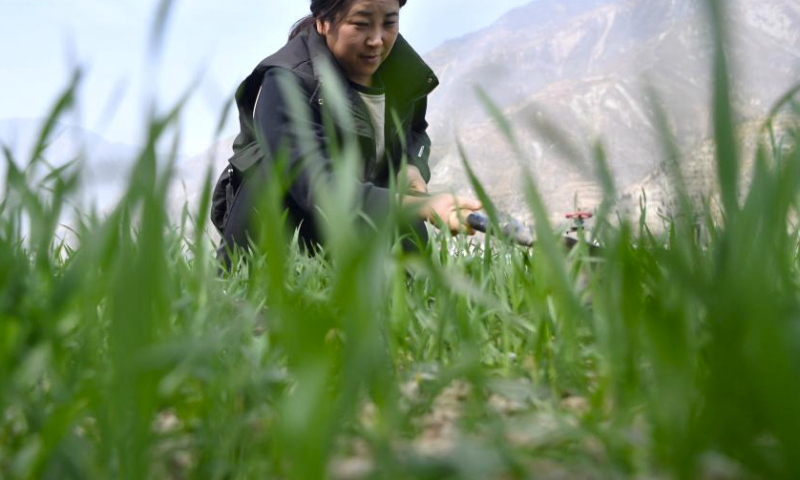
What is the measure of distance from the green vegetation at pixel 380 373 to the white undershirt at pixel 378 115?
8.20 feet

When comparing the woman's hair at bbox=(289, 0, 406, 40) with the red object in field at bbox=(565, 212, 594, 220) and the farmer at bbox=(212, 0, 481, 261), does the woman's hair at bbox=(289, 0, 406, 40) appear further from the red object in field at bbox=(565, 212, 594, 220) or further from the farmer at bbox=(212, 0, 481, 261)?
the red object in field at bbox=(565, 212, 594, 220)

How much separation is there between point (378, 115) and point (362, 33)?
16.0 inches

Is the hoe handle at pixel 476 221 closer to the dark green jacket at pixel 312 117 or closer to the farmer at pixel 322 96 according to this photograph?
the dark green jacket at pixel 312 117

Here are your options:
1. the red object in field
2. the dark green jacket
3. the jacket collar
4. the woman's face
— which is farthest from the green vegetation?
the jacket collar

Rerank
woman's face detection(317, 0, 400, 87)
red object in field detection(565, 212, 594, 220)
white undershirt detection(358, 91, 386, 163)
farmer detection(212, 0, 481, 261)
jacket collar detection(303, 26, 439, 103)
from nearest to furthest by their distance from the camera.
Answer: red object in field detection(565, 212, 594, 220), farmer detection(212, 0, 481, 261), woman's face detection(317, 0, 400, 87), white undershirt detection(358, 91, 386, 163), jacket collar detection(303, 26, 439, 103)

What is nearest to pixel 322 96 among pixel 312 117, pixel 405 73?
pixel 312 117

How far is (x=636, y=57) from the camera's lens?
544mm

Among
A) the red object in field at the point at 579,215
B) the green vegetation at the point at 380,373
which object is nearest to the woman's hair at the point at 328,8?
the red object in field at the point at 579,215

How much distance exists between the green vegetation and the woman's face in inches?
91.8

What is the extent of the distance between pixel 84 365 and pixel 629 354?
471 millimetres

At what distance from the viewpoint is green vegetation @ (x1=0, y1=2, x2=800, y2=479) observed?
45 cm

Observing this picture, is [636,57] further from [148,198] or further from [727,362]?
[148,198]

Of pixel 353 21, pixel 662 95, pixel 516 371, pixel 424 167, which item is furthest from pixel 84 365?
pixel 424 167

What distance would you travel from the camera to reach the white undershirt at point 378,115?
11.0 feet
